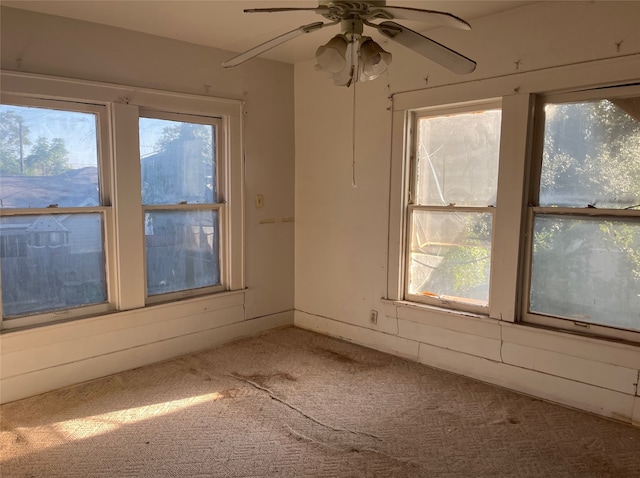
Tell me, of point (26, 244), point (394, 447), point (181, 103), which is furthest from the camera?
point (181, 103)

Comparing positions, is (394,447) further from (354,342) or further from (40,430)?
(40,430)

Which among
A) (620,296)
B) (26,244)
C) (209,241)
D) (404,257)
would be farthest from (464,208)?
(26,244)

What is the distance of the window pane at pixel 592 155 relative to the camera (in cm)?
259

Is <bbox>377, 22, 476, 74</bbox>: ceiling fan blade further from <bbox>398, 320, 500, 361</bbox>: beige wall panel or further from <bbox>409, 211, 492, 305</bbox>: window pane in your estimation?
<bbox>398, 320, 500, 361</bbox>: beige wall panel

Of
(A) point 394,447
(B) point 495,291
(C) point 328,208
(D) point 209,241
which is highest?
(C) point 328,208

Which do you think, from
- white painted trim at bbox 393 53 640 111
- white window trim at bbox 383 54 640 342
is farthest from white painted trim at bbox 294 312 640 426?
white painted trim at bbox 393 53 640 111

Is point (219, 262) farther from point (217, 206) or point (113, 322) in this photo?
point (113, 322)

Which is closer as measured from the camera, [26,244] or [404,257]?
[26,244]

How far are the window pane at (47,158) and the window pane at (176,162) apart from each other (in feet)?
1.25

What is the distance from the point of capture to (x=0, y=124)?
9.11 feet

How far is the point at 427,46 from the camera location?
185 centimetres

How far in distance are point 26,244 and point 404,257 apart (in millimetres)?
2681

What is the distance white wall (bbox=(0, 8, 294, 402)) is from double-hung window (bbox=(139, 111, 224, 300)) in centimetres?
22

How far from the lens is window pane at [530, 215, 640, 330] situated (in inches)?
104
